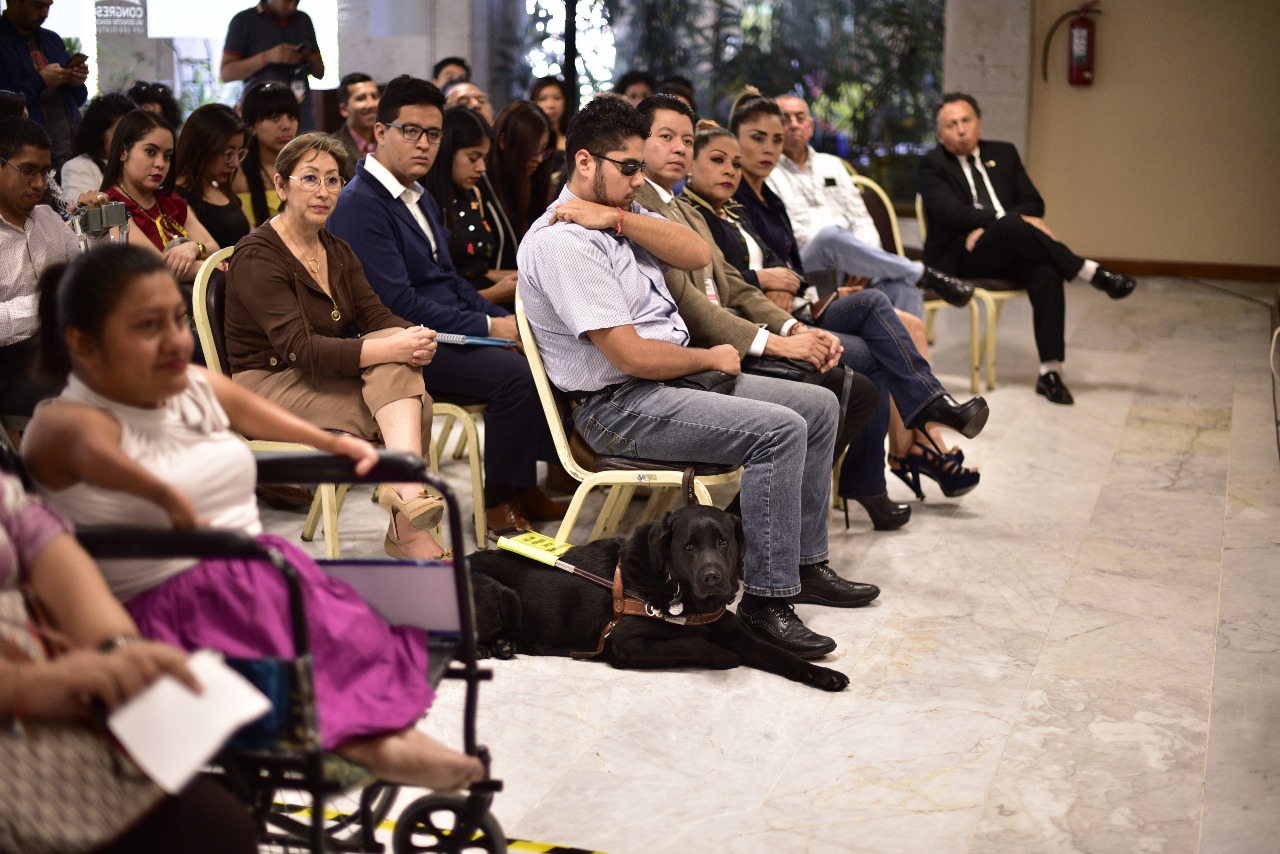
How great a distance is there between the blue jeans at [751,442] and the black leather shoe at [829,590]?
7.1 inches

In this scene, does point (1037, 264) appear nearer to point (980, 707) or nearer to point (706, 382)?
point (706, 382)

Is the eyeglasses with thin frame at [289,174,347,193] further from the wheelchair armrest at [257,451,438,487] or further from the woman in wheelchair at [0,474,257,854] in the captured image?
the woman in wheelchair at [0,474,257,854]

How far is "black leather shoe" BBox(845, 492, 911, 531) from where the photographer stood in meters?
3.90

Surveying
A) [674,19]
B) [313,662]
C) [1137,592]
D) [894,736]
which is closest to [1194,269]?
[674,19]

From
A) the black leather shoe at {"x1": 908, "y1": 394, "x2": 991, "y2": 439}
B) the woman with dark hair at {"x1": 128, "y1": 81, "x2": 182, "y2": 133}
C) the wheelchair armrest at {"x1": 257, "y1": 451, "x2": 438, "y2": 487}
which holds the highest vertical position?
the woman with dark hair at {"x1": 128, "y1": 81, "x2": 182, "y2": 133}

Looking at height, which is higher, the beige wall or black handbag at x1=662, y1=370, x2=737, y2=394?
the beige wall

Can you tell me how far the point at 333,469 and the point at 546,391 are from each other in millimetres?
1331

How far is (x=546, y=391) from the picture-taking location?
319 centimetres

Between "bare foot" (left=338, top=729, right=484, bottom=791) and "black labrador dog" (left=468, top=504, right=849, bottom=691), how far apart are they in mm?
1083

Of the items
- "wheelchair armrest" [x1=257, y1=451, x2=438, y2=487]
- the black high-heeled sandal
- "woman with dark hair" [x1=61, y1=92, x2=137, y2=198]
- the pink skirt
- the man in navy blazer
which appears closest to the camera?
the pink skirt

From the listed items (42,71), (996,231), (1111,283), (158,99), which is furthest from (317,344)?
(1111,283)

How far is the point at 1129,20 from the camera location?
321 inches

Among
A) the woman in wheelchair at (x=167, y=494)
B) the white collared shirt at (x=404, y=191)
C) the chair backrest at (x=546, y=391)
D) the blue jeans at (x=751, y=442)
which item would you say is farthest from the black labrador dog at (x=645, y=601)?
the white collared shirt at (x=404, y=191)

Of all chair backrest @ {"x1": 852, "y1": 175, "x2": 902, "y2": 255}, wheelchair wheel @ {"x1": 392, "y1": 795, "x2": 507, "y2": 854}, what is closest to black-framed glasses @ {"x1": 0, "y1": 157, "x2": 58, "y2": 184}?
wheelchair wheel @ {"x1": 392, "y1": 795, "x2": 507, "y2": 854}
